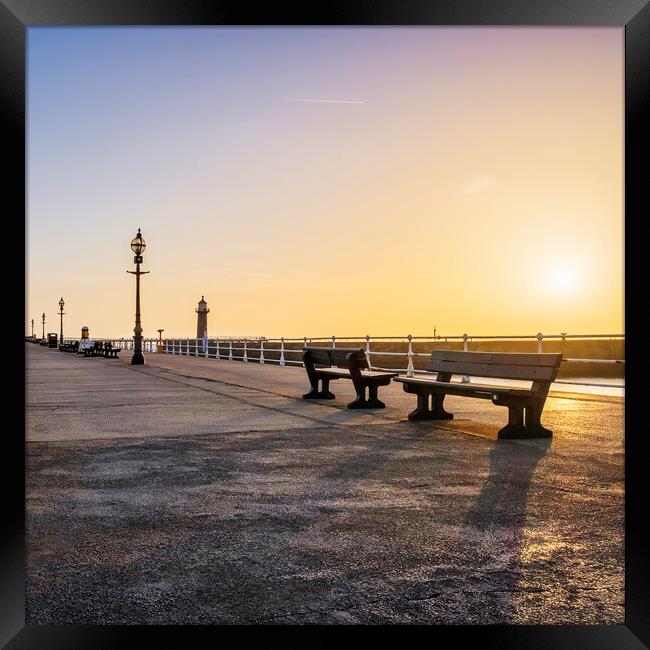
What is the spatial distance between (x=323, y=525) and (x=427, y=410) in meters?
5.44

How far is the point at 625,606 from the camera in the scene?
3.09 metres

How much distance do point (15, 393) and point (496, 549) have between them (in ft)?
8.38

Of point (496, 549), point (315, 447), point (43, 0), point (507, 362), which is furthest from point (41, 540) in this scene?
point (507, 362)

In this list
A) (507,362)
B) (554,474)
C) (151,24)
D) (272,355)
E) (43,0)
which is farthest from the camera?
(272,355)

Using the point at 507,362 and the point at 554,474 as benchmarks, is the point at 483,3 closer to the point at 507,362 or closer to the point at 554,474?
the point at 554,474

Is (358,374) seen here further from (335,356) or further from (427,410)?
(427,410)

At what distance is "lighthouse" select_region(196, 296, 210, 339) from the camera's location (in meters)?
67.9

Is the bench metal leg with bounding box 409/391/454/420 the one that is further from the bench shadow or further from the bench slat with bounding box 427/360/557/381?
the bench shadow

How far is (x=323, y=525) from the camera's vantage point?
14.5ft

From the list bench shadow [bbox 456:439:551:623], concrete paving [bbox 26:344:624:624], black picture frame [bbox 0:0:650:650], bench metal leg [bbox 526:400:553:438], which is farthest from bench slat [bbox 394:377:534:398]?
black picture frame [bbox 0:0:650:650]

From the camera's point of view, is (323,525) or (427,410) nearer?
(323,525)

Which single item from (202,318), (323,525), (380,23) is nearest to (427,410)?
(323,525)

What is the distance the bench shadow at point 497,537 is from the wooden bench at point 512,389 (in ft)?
4.46

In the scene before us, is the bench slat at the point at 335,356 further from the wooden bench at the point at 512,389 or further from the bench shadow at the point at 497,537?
the bench shadow at the point at 497,537
